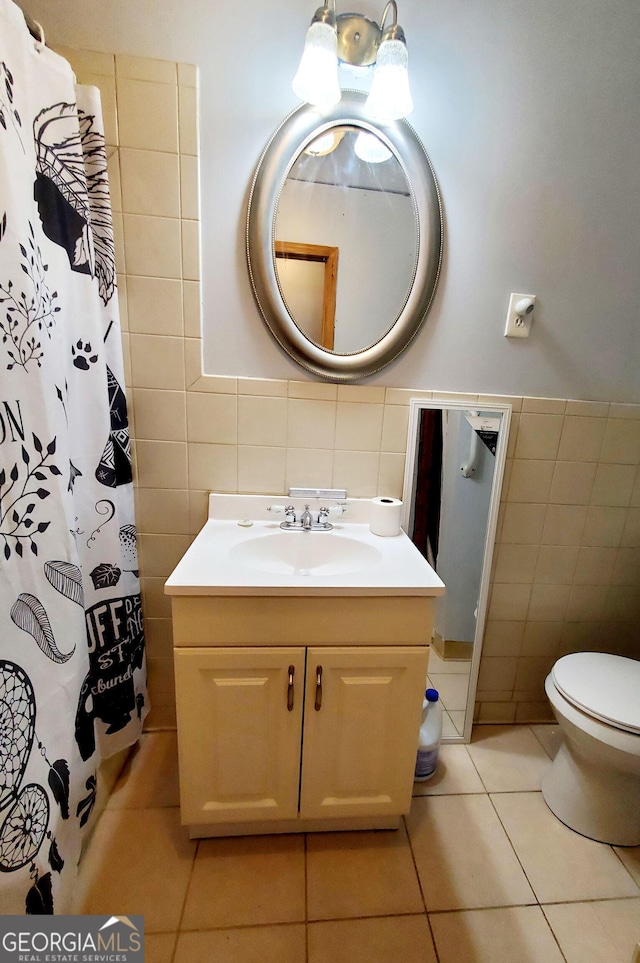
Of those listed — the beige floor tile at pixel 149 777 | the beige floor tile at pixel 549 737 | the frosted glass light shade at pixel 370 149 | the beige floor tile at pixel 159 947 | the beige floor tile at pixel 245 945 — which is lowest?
the beige floor tile at pixel 549 737

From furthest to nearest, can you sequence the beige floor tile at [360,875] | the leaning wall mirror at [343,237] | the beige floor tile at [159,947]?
the leaning wall mirror at [343,237] → the beige floor tile at [360,875] → the beige floor tile at [159,947]

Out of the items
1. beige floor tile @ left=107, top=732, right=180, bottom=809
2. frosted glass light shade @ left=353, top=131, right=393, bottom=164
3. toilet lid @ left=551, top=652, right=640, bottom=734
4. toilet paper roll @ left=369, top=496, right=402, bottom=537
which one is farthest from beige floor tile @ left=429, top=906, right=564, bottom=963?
frosted glass light shade @ left=353, top=131, right=393, bottom=164

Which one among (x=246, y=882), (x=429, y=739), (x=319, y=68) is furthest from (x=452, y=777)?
(x=319, y=68)

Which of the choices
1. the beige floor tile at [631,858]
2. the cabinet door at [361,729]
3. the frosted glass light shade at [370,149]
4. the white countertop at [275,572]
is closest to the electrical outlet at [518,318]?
the frosted glass light shade at [370,149]

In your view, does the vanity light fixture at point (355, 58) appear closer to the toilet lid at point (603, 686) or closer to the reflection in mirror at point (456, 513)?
the reflection in mirror at point (456, 513)

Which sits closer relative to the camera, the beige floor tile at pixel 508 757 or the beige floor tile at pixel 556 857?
the beige floor tile at pixel 556 857

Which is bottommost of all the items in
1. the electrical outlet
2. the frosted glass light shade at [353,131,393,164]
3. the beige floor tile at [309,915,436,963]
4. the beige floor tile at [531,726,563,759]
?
the beige floor tile at [531,726,563,759]

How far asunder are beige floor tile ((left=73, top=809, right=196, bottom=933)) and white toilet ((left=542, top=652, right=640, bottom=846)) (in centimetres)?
106

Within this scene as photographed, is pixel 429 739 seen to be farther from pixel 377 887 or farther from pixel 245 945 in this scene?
pixel 245 945

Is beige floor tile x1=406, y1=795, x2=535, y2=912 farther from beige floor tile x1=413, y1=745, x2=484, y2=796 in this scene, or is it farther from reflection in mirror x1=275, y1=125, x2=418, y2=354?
reflection in mirror x1=275, y1=125, x2=418, y2=354

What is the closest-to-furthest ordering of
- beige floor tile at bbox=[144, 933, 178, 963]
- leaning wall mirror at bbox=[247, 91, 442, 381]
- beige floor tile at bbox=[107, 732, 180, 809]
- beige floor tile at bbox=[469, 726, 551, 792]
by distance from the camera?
beige floor tile at bbox=[144, 933, 178, 963]
leaning wall mirror at bbox=[247, 91, 442, 381]
beige floor tile at bbox=[107, 732, 180, 809]
beige floor tile at bbox=[469, 726, 551, 792]

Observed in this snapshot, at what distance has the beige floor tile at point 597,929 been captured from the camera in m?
0.83

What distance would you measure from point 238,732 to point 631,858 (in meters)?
1.14

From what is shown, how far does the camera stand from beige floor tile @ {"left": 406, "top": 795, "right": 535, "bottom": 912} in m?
0.92
